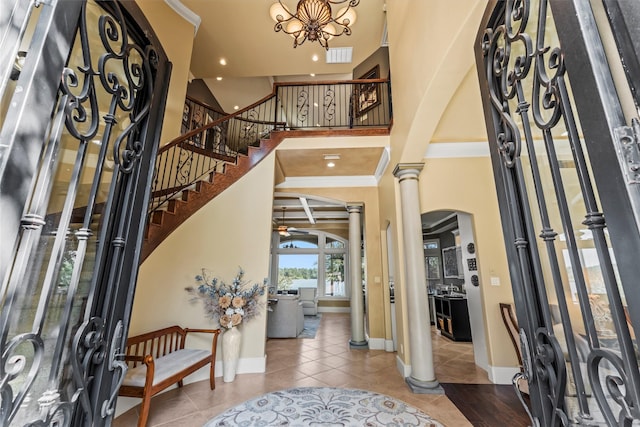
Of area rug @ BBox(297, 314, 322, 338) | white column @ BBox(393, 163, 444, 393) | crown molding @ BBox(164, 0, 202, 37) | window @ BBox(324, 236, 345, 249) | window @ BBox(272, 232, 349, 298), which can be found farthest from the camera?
window @ BBox(324, 236, 345, 249)

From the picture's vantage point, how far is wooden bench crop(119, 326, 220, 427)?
7.60 ft

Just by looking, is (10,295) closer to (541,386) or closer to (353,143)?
(541,386)

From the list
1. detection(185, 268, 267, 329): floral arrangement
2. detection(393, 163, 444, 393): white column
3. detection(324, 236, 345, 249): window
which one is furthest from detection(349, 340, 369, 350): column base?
detection(324, 236, 345, 249): window

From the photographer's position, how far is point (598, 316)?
0.70m

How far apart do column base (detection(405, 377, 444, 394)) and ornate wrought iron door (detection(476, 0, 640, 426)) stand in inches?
110

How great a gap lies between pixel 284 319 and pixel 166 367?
12.0ft

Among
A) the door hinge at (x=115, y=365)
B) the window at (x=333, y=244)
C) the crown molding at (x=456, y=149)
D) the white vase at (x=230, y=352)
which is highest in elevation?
the crown molding at (x=456, y=149)

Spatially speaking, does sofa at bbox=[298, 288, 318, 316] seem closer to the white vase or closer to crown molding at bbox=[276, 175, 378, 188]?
crown molding at bbox=[276, 175, 378, 188]

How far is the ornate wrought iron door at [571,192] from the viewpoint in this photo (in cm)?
57

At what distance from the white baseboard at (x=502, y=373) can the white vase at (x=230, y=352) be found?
346 centimetres

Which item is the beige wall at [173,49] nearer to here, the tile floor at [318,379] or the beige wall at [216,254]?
the beige wall at [216,254]

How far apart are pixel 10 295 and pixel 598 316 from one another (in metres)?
1.54

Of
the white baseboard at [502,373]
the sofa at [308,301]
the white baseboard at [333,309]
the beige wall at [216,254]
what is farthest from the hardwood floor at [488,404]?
the white baseboard at [333,309]

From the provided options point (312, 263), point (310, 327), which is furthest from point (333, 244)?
point (310, 327)
